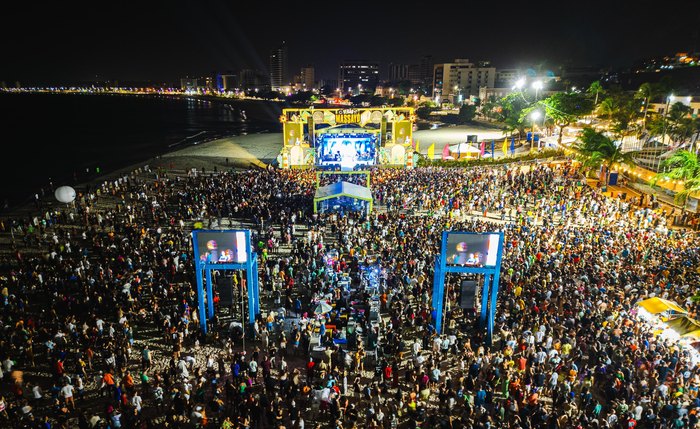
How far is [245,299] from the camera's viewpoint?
1625cm

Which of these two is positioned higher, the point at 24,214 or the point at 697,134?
the point at 697,134

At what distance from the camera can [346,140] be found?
32312 millimetres

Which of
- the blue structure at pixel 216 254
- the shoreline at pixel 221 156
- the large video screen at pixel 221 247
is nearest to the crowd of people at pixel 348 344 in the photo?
the blue structure at pixel 216 254

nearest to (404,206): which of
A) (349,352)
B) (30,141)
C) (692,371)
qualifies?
(349,352)

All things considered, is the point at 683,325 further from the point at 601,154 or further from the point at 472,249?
the point at 601,154

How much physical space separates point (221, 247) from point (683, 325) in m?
13.9

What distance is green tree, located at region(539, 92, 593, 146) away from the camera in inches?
2094

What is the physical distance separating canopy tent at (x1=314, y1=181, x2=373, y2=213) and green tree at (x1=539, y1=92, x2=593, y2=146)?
37.5m

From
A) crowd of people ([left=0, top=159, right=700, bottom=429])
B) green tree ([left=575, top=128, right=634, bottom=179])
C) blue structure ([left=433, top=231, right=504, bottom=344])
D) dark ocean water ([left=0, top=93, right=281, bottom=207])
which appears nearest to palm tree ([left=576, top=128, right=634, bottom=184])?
green tree ([left=575, top=128, right=634, bottom=179])

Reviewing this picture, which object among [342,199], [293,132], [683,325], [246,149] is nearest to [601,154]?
[342,199]

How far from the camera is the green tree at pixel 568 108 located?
53.2 metres

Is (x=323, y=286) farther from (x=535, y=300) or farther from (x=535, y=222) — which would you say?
(x=535, y=222)

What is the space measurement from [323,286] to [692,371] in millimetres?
11087

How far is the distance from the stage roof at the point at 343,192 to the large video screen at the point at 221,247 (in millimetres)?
10883
